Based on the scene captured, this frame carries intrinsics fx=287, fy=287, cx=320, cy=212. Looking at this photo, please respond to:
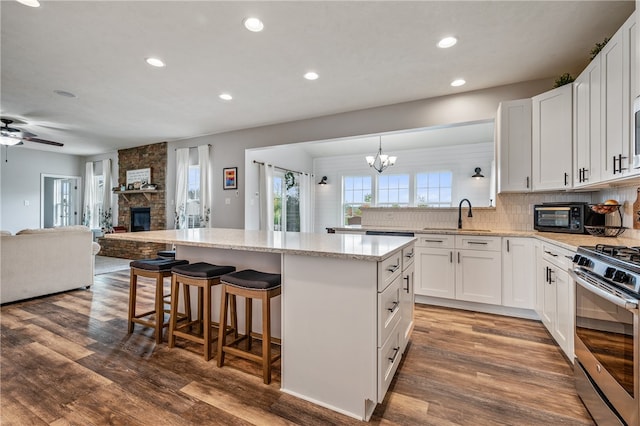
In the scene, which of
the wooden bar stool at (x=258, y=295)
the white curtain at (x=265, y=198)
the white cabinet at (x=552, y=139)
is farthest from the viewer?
the white curtain at (x=265, y=198)

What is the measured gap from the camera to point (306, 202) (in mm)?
8141

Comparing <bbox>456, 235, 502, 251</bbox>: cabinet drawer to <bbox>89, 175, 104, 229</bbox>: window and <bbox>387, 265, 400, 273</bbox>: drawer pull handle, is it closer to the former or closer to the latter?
<bbox>387, 265, 400, 273</bbox>: drawer pull handle

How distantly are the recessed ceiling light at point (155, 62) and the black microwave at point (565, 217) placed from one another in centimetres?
434

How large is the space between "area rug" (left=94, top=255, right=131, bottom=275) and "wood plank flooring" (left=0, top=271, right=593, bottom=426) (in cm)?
273

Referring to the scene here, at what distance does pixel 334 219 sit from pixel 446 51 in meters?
5.89

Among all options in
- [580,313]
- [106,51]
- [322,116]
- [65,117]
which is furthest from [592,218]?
[65,117]

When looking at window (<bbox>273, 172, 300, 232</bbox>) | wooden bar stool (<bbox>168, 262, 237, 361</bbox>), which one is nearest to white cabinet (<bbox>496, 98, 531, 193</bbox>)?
wooden bar stool (<bbox>168, 262, 237, 361</bbox>)

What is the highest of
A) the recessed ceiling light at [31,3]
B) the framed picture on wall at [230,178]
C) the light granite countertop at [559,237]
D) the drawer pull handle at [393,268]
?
the recessed ceiling light at [31,3]

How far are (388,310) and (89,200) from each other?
31.2 feet

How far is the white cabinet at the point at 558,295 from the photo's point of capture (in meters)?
2.06

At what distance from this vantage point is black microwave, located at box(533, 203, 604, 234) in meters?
2.80

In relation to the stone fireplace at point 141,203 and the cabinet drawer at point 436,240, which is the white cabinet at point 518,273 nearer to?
the cabinet drawer at point 436,240

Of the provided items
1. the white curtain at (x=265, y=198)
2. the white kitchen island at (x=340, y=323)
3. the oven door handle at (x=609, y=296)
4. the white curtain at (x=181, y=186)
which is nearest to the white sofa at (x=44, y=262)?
the white curtain at (x=181, y=186)

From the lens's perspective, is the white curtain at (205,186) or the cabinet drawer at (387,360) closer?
the cabinet drawer at (387,360)
